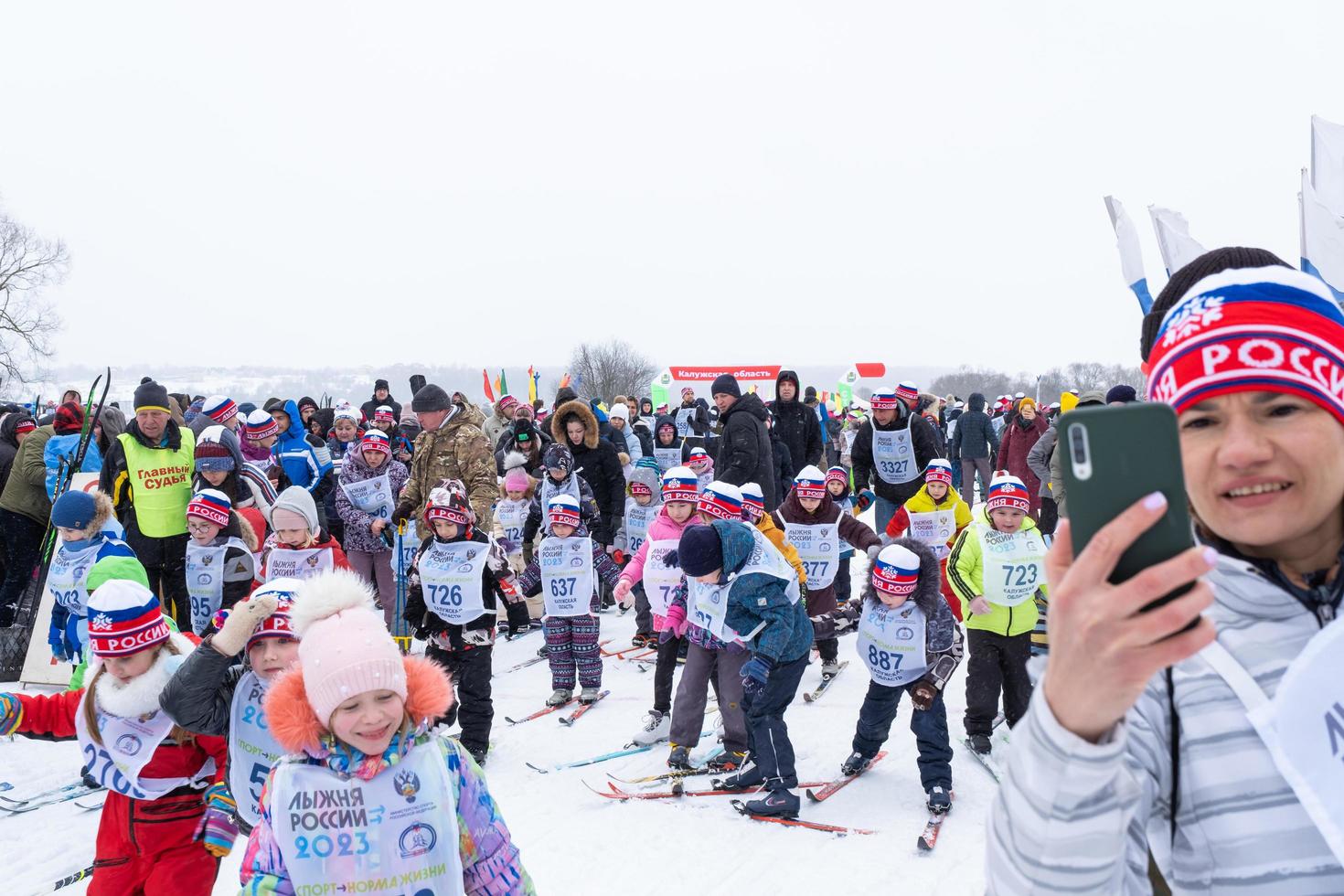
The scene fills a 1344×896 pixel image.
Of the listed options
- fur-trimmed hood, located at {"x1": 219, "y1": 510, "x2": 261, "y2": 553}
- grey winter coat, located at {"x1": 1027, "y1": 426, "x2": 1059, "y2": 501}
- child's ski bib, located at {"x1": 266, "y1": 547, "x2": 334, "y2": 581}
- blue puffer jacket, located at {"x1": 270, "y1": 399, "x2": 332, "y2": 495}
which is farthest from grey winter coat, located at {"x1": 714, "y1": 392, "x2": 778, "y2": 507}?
blue puffer jacket, located at {"x1": 270, "y1": 399, "x2": 332, "y2": 495}

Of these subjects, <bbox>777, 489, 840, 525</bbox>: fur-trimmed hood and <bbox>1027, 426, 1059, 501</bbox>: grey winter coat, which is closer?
<bbox>777, 489, 840, 525</bbox>: fur-trimmed hood

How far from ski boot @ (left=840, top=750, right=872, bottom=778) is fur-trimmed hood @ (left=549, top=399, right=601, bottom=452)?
13.7 feet

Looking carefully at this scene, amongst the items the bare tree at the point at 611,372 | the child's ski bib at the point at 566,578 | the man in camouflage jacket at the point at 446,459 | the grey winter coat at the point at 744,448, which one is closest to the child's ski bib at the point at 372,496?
the man in camouflage jacket at the point at 446,459

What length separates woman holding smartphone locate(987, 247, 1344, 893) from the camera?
0.79 m

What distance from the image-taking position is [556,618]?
272 inches

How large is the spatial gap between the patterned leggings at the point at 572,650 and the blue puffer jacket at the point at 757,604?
2.05 meters

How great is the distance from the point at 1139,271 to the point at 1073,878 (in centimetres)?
381

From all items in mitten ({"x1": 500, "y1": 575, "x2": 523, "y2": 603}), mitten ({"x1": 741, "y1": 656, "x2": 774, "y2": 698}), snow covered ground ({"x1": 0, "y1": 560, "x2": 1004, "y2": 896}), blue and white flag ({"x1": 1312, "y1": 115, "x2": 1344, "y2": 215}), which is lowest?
snow covered ground ({"x1": 0, "y1": 560, "x2": 1004, "y2": 896})

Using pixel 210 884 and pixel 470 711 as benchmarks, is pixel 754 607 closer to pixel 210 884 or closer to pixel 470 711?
pixel 470 711

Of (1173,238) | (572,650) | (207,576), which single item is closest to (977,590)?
(1173,238)

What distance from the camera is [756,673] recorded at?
4930 mm

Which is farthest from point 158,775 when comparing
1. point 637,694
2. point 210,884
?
point 637,694

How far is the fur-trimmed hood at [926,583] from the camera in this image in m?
5.09

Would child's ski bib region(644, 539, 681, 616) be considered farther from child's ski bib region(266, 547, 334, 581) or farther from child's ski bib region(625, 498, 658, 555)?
child's ski bib region(625, 498, 658, 555)
